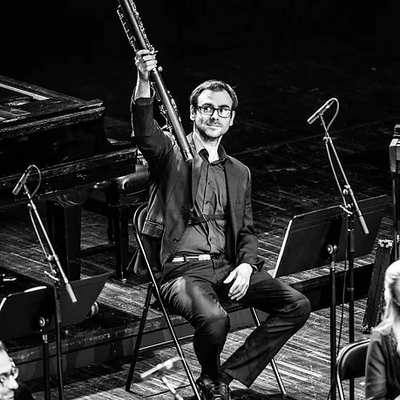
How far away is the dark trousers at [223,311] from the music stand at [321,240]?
0.68ft

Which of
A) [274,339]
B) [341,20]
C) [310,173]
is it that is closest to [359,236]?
[274,339]

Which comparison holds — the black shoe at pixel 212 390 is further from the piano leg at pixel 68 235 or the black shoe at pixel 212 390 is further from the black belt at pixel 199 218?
the piano leg at pixel 68 235

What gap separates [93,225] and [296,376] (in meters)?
2.26

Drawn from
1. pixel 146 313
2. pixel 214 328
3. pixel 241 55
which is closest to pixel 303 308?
pixel 214 328

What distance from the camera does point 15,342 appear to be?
21.2 feet

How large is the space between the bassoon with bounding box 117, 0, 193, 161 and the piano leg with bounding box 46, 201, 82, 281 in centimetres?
117

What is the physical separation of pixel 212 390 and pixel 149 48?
1.57 meters

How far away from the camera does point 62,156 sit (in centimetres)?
688

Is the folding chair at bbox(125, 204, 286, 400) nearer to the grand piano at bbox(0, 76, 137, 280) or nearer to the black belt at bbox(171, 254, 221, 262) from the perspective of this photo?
the black belt at bbox(171, 254, 221, 262)

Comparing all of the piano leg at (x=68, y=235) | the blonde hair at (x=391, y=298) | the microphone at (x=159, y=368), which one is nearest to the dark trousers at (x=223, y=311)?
the microphone at (x=159, y=368)

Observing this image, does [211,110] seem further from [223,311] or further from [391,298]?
A: [391,298]

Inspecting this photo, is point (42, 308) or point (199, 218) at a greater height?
point (199, 218)

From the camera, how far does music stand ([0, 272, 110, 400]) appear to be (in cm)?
525

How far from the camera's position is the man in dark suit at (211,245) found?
5.97 meters
